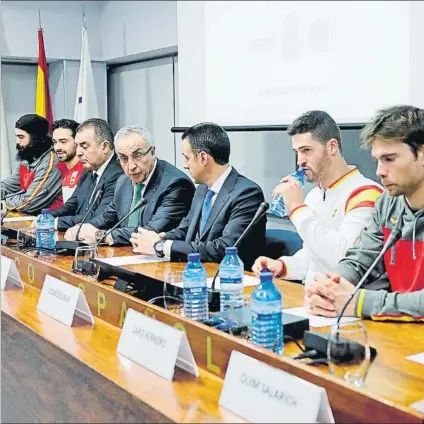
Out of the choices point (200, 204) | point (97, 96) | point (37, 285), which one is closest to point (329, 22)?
point (200, 204)

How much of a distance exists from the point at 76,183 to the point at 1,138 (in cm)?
175

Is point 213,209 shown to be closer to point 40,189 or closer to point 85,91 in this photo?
point 40,189

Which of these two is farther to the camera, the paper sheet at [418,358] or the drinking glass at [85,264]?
the drinking glass at [85,264]

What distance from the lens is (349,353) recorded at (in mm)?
1131

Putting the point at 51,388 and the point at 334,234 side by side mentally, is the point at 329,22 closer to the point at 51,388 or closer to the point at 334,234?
the point at 334,234

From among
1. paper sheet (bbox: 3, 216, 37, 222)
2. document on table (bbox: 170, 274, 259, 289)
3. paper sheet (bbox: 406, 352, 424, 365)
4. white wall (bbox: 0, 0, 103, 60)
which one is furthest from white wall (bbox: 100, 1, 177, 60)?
paper sheet (bbox: 406, 352, 424, 365)

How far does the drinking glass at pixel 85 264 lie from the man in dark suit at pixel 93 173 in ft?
4.09

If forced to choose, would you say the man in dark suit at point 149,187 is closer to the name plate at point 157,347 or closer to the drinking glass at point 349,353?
the name plate at point 157,347

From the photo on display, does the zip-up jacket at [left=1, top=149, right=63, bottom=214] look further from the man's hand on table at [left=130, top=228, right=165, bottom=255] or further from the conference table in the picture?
the conference table

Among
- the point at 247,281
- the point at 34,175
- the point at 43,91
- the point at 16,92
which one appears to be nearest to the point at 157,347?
the point at 247,281

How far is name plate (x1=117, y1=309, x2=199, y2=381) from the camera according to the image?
1.33 metres

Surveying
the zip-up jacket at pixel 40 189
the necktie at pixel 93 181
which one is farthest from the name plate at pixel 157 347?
the zip-up jacket at pixel 40 189

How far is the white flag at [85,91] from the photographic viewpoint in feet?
17.3

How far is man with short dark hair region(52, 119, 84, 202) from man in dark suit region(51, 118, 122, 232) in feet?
1.01
